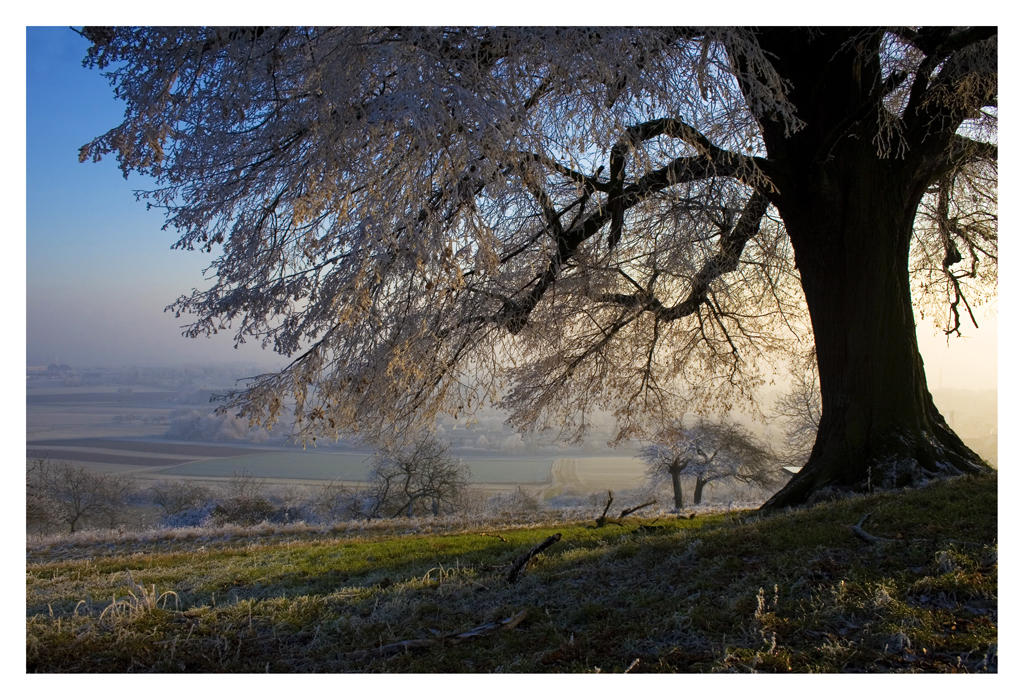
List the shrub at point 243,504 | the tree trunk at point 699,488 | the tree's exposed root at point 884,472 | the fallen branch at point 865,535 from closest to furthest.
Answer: the fallen branch at point 865,535 < the tree's exposed root at point 884,472 < the shrub at point 243,504 < the tree trunk at point 699,488

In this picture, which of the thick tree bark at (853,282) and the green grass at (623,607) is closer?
the green grass at (623,607)

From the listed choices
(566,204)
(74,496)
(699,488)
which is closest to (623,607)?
(566,204)

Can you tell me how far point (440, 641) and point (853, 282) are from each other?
4.64 m

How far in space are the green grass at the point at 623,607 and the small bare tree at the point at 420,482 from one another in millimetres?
7964

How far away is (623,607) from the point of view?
10.4 feet

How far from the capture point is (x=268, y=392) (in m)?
4.37

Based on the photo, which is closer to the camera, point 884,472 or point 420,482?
point 884,472

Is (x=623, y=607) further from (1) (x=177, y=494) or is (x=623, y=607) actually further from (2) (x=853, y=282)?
(1) (x=177, y=494)

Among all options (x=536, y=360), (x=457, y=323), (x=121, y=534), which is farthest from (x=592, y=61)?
(x=121, y=534)

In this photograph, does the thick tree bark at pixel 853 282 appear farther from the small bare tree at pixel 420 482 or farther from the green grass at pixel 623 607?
the small bare tree at pixel 420 482

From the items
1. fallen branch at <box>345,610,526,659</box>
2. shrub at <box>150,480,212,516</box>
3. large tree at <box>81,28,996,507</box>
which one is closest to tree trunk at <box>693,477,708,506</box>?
large tree at <box>81,28,996,507</box>

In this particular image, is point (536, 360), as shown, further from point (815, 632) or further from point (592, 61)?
point (815, 632)

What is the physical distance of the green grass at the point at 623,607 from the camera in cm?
264

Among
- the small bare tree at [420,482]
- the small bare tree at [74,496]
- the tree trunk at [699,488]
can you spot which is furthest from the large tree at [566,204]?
the small bare tree at [74,496]
